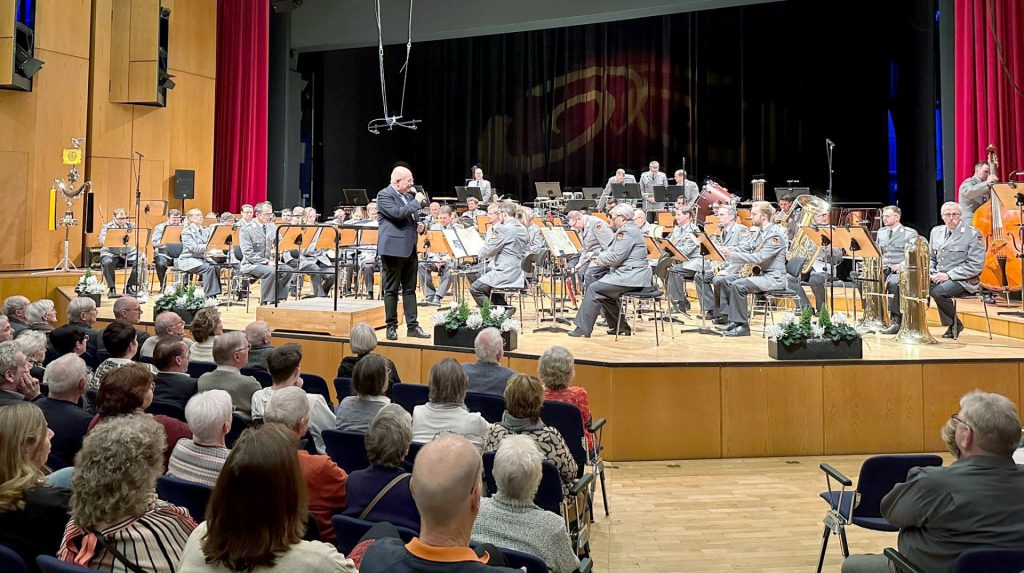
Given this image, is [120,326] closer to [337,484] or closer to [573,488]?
[337,484]

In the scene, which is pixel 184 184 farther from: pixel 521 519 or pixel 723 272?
pixel 521 519

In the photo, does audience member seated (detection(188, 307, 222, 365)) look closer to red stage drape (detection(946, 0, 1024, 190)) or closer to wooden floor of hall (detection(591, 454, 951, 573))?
wooden floor of hall (detection(591, 454, 951, 573))

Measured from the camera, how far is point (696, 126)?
15.7 metres

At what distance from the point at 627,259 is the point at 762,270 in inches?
51.3

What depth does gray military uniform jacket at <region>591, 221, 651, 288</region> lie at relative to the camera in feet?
24.2

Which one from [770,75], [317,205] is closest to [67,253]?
[317,205]

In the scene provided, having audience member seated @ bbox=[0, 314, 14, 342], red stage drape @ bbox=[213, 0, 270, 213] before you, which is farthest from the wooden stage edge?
red stage drape @ bbox=[213, 0, 270, 213]

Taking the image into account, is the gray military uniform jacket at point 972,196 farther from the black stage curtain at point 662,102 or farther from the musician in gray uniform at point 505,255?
the musician in gray uniform at point 505,255

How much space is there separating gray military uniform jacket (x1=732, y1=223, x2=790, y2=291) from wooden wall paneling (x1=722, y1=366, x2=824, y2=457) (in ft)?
6.40

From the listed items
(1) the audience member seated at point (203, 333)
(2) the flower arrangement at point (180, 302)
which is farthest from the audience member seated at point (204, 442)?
(2) the flower arrangement at point (180, 302)

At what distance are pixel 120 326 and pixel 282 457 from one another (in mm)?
3055

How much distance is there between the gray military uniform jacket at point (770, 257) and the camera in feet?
24.9

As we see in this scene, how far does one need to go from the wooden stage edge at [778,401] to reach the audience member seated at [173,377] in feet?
8.84

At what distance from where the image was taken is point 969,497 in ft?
8.02
